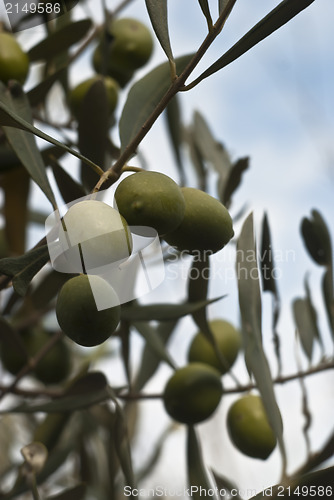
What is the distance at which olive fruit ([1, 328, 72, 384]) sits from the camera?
1465 millimetres

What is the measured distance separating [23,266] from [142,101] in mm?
346

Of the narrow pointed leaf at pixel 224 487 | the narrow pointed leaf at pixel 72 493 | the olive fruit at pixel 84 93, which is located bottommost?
the narrow pointed leaf at pixel 224 487

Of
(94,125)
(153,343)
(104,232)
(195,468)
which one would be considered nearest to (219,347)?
(153,343)

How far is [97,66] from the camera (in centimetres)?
149

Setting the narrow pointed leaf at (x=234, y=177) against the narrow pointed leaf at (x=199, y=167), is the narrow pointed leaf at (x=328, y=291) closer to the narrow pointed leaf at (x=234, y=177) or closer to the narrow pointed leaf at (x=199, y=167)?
the narrow pointed leaf at (x=234, y=177)

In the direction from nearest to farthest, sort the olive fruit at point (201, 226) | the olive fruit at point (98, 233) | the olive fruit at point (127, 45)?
the olive fruit at point (98, 233) < the olive fruit at point (201, 226) < the olive fruit at point (127, 45)

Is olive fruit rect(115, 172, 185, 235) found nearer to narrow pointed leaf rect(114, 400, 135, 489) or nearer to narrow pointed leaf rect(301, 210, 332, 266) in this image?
narrow pointed leaf rect(114, 400, 135, 489)

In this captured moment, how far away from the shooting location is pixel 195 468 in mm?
1252

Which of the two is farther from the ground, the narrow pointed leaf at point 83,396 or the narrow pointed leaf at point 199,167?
the narrow pointed leaf at point 199,167

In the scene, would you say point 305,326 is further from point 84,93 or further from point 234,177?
point 84,93

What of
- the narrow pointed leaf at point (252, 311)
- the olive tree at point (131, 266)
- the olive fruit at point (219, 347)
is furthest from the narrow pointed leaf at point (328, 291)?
the narrow pointed leaf at point (252, 311)

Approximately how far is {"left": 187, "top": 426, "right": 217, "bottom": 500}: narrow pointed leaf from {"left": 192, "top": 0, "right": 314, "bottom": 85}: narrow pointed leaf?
2.45ft

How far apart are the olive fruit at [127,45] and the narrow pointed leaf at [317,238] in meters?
0.54

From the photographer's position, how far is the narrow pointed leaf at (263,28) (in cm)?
66
